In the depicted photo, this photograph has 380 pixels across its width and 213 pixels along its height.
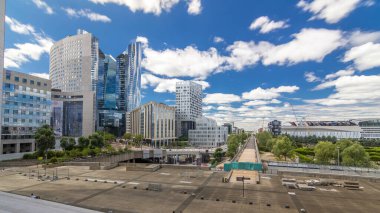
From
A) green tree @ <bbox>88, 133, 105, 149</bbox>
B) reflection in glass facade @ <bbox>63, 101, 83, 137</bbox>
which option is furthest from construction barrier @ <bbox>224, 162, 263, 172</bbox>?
reflection in glass facade @ <bbox>63, 101, 83, 137</bbox>

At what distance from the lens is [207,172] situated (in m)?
59.5

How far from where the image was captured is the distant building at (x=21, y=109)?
317 ft

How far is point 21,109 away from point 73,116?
6850 cm

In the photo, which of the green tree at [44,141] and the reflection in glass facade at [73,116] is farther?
the reflection in glass facade at [73,116]

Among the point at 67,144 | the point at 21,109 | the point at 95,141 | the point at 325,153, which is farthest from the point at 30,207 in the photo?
the point at 21,109

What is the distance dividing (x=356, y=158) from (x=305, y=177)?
2937 centimetres

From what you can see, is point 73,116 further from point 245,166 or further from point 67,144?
point 245,166

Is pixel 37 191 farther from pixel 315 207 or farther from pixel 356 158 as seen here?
pixel 356 158

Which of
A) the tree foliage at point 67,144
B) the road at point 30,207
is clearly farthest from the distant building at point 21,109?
the road at point 30,207

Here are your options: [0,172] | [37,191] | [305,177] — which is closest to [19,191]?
[37,191]

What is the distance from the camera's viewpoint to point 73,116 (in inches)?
6708

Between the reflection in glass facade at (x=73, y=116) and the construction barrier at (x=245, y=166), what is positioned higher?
the reflection in glass facade at (x=73, y=116)

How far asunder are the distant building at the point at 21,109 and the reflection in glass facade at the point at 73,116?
54.5m

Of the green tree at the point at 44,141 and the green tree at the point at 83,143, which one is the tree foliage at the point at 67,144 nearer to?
A: the green tree at the point at 83,143
